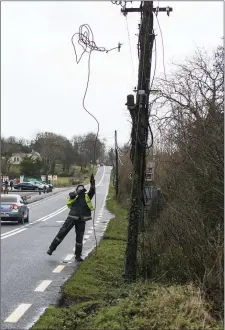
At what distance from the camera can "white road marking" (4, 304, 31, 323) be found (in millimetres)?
6062

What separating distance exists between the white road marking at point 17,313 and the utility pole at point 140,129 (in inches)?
74.2

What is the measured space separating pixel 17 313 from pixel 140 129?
141 inches

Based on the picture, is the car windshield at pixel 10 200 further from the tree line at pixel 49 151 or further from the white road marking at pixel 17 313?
the tree line at pixel 49 151

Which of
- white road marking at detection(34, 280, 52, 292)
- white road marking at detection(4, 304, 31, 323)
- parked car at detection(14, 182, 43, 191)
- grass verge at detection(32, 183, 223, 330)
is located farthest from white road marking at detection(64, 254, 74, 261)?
parked car at detection(14, 182, 43, 191)

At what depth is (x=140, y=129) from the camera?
7.91 metres

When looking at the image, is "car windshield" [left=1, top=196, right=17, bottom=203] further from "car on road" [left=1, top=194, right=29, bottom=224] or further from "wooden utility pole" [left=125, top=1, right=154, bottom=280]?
"wooden utility pole" [left=125, top=1, right=154, bottom=280]

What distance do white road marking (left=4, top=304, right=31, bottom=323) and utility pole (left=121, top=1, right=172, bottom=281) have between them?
6.18 ft

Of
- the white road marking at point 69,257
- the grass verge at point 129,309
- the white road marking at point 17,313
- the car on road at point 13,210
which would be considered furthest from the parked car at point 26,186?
the white road marking at point 17,313

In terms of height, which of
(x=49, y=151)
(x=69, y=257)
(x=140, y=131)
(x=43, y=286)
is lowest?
(x=69, y=257)

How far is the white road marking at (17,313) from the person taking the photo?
19.9 feet

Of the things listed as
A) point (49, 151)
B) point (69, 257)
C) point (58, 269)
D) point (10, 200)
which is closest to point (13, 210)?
point (10, 200)

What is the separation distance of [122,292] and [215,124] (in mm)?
3207

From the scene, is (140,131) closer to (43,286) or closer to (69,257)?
Answer: (43,286)

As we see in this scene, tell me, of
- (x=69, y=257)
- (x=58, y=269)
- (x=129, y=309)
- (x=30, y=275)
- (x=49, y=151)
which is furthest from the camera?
(x=49, y=151)
